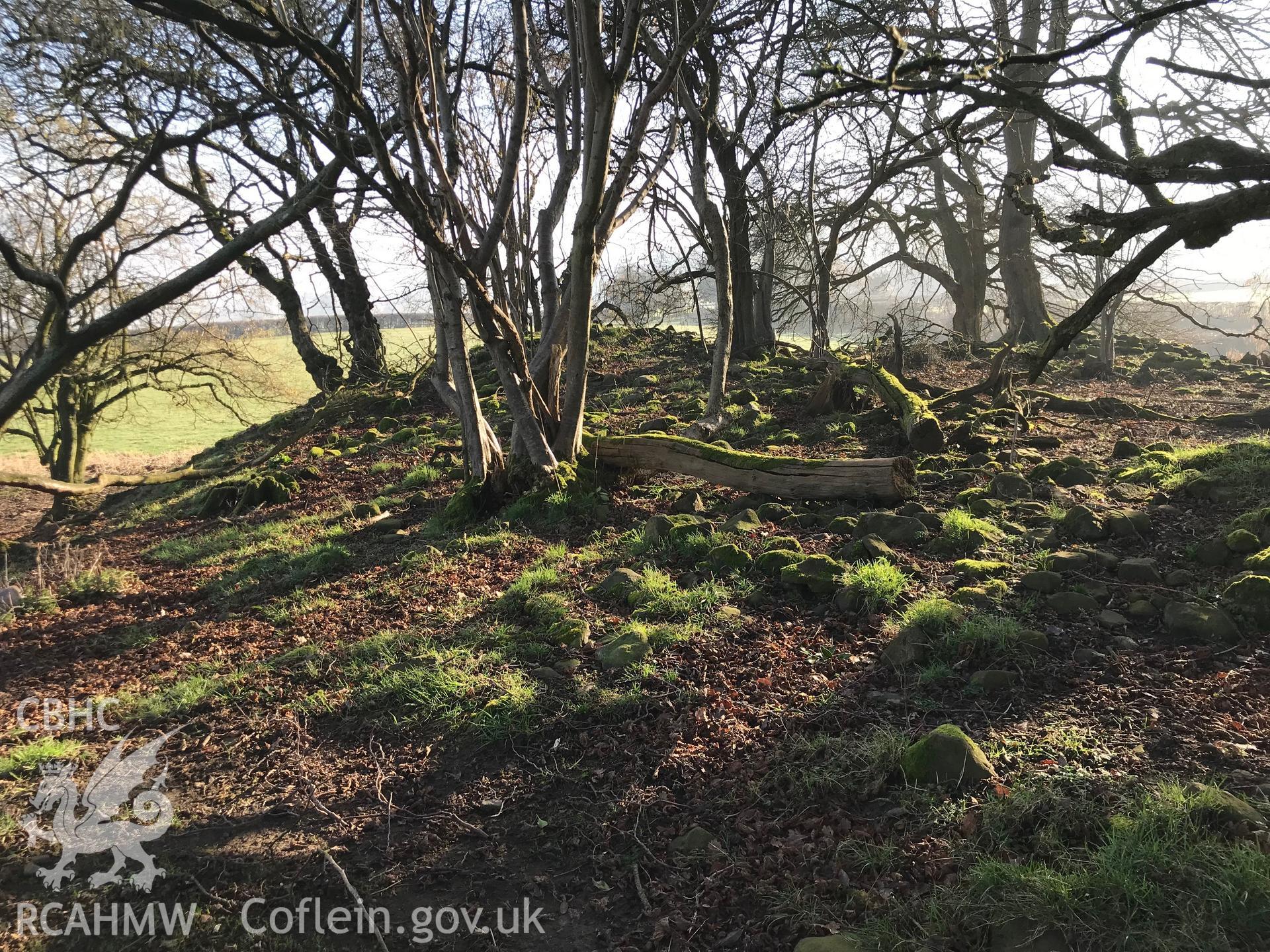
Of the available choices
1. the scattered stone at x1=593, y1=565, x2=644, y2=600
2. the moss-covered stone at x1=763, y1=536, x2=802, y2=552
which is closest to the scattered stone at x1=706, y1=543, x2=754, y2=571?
the moss-covered stone at x1=763, y1=536, x2=802, y2=552

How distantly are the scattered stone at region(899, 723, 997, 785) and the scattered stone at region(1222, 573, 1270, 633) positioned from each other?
6.45 ft

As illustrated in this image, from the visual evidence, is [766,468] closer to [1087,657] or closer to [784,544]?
[784,544]

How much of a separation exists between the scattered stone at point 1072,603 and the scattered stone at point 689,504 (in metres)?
2.87

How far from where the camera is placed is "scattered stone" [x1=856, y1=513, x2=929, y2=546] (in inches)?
202

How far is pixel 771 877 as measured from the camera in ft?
8.05

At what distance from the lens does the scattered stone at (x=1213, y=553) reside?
4199 mm

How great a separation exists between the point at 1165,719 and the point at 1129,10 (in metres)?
6.73

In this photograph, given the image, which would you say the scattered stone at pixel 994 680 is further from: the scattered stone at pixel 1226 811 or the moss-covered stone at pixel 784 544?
the moss-covered stone at pixel 784 544

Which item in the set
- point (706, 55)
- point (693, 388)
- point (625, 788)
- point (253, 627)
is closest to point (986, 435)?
point (693, 388)

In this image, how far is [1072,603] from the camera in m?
3.95

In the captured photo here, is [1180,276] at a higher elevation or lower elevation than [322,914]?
higher

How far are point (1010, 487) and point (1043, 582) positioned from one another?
1928 millimetres

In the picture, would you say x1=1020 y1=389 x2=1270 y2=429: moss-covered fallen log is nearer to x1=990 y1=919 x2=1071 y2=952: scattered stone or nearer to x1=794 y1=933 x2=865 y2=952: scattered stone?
x1=990 y1=919 x2=1071 y2=952: scattered stone

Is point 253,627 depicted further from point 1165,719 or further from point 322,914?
point 1165,719
